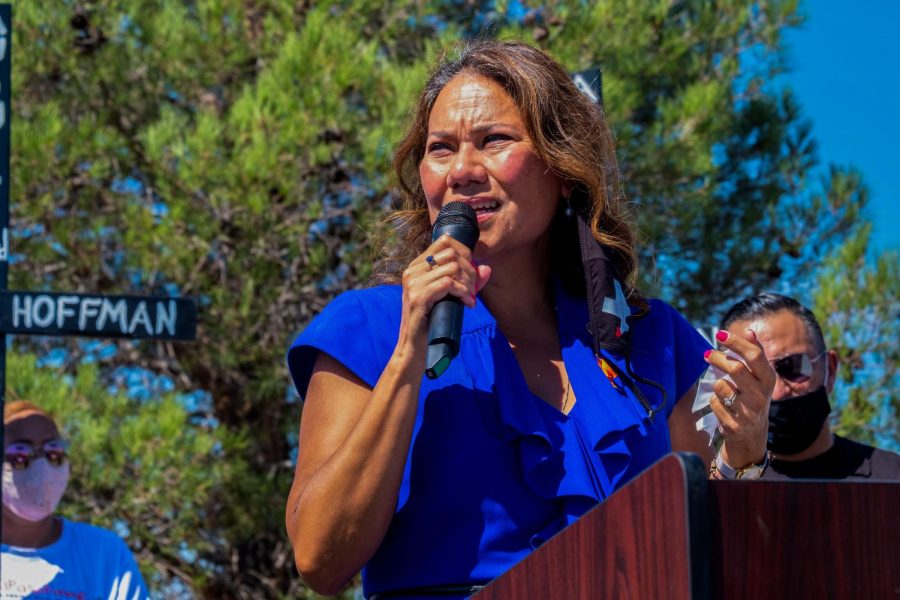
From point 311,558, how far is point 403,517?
6.2 inches

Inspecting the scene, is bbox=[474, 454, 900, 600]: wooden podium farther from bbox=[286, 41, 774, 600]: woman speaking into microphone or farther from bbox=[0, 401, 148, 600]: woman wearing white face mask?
bbox=[0, 401, 148, 600]: woman wearing white face mask

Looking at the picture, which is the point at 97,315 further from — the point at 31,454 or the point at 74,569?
the point at 31,454

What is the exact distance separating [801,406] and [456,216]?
2.33 metres

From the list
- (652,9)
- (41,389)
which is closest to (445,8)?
(652,9)

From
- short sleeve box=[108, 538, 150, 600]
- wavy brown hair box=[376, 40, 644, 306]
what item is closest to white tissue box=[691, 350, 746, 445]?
wavy brown hair box=[376, 40, 644, 306]

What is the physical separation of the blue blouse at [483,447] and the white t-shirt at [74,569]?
309 cm

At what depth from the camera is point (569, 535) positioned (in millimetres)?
1546

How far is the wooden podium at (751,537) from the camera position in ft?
4.51

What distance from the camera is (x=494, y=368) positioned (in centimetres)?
223

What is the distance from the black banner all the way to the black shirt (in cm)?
186

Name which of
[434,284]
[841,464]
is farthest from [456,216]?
[841,464]

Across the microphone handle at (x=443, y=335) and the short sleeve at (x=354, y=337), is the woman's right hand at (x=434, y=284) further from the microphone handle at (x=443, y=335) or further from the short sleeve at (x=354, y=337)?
the short sleeve at (x=354, y=337)

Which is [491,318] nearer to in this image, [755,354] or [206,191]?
[755,354]

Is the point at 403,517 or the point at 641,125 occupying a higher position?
the point at 641,125
